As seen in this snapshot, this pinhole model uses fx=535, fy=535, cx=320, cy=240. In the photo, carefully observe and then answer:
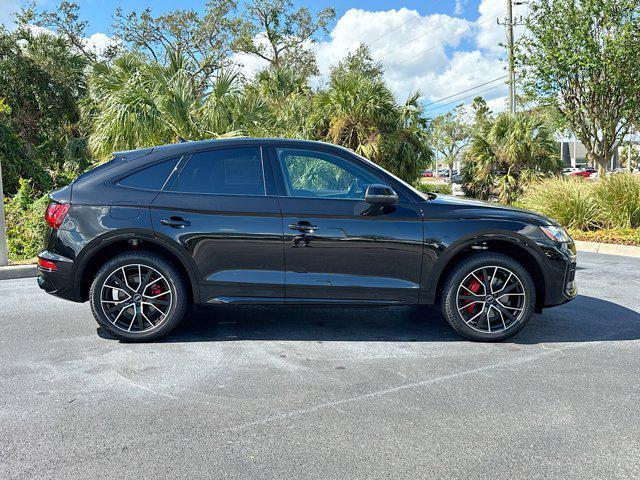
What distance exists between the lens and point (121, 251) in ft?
14.9

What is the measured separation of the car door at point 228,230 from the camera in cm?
438

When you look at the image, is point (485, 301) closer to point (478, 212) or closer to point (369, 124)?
point (478, 212)

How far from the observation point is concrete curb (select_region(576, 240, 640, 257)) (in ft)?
31.1

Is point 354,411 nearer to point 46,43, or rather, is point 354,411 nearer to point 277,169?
point 277,169

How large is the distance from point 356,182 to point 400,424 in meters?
2.14

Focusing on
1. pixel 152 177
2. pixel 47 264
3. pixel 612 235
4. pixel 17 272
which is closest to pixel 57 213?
pixel 47 264

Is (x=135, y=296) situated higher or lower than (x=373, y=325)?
higher

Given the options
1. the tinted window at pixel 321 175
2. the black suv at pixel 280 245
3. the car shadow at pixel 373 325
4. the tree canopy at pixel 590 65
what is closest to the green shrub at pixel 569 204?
the tree canopy at pixel 590 65

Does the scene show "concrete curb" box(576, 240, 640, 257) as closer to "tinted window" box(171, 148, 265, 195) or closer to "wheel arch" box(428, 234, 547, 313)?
"wheel arch" box(428, 234, 547, 313)

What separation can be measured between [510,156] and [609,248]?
9.41 metres

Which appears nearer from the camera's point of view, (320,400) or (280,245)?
(320,400)

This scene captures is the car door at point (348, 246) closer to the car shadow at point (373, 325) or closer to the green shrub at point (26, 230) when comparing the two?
the car shadow at point (373, 325)

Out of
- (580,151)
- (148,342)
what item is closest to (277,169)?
(148,342)

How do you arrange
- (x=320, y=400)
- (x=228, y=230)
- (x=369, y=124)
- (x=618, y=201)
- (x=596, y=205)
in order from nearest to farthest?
(x=320, y=400) < (x=228, y=230) < (x=618, y=201) < (x=596, y=205) < (x=369, y=124)
